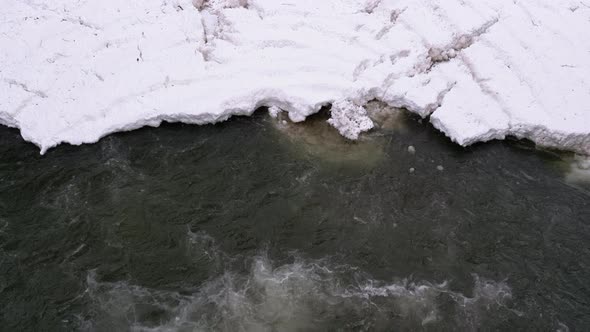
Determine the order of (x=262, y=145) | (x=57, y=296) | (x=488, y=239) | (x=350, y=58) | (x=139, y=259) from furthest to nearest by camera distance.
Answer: (x=350, y=58)
(x=262, y=145)
(x=488, y=239)
(x=139, y=259)
(x=57, y=296)

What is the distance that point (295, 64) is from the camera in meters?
15.3

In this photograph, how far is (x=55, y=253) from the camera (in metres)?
11.6

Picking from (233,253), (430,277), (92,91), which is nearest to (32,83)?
(92,91)

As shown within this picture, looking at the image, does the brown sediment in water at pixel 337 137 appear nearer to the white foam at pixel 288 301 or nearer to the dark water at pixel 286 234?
the dark water at pixel 286 234

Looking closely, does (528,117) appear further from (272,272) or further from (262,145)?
(272,272)

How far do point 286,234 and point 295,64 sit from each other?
5644mm

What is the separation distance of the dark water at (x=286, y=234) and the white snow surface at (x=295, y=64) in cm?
64

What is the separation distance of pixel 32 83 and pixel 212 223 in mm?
7265

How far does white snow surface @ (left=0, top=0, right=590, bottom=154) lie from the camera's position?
14344 mm

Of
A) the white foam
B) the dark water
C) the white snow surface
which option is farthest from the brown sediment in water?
the white foam

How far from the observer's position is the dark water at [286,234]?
10.9m

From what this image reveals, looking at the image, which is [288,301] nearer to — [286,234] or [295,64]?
[286,234]

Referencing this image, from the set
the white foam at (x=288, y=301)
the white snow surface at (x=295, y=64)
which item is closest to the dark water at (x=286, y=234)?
the white foam at (x=288, y=301)

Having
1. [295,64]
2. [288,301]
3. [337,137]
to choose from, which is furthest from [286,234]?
[295,64]
